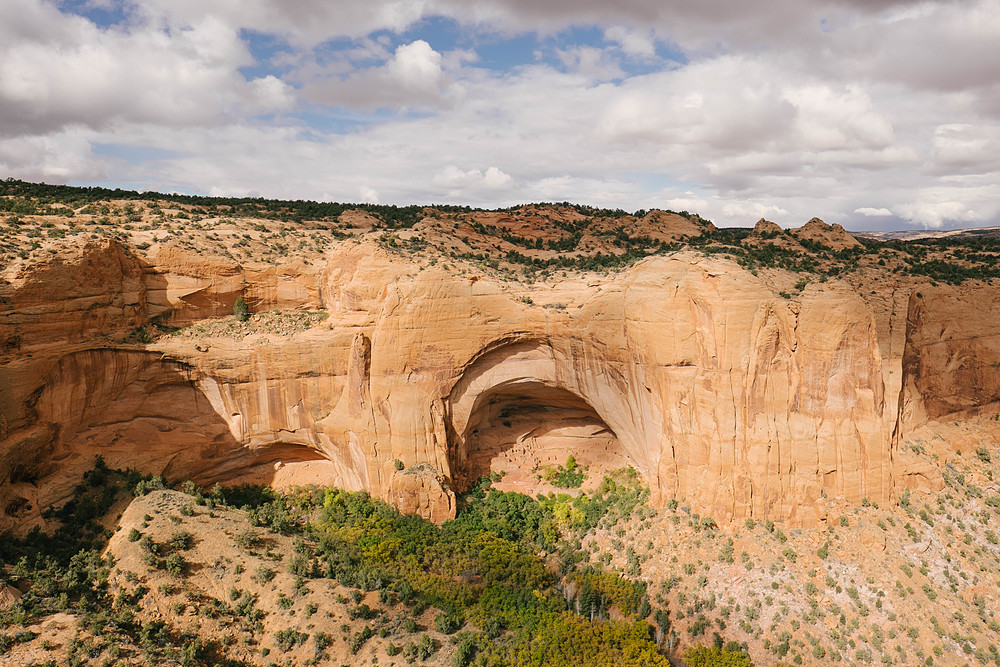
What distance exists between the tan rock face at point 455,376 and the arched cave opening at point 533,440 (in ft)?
0.83

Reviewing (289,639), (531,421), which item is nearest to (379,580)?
(289,639)

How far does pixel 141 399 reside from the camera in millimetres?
24156

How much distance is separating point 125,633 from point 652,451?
21584 mm

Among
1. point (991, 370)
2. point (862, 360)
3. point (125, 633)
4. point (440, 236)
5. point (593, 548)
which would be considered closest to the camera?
point (125, 633)

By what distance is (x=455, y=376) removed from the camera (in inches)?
1016

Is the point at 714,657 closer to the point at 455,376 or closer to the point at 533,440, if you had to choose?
the point at 533,440

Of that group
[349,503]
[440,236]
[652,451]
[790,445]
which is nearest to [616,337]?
[652,451]

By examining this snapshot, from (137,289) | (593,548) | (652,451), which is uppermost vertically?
(137,289)

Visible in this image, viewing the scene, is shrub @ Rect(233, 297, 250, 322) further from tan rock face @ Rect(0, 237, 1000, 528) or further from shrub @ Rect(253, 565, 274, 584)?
shrub @ Rect(253, 565, 274, 584)

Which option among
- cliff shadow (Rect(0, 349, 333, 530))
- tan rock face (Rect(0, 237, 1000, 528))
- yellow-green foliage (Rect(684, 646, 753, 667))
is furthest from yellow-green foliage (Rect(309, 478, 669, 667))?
cliff shadow (Rect(0, 349, 333, 530))

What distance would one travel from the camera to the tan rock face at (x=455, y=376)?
2125 centimetres

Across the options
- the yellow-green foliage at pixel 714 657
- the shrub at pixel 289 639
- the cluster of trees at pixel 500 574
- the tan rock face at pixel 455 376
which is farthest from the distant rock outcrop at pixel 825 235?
the shrub at pixel 289 639

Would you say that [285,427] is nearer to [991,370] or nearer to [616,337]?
[616,337]

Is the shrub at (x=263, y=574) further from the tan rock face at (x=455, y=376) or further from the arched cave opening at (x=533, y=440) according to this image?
the arched cave opening at (x=533, y=440)
